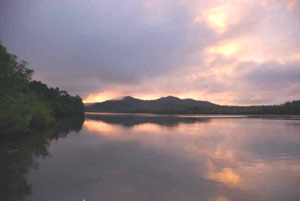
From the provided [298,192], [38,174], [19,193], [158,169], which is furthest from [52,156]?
[298,192]

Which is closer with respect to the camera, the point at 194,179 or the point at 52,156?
the point at 194,179

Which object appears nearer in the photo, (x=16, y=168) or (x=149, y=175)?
(x=149, y=175)

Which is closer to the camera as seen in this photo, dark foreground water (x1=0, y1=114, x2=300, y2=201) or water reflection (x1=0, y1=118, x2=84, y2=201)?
dark foreground water (x1=0, y1=114, x2=300, y2=201)

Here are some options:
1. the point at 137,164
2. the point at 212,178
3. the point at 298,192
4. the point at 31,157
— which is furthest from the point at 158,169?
the point at 31,157

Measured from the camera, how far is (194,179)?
10.9 meters

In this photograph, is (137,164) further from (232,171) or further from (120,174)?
(232,171)

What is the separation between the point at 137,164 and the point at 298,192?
9830mm

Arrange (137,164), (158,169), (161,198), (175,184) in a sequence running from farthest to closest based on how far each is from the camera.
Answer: (137,164)
(158,169)
(175,184)
(161,198)

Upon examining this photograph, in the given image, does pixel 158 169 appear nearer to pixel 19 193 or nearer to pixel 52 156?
pixel 19 193

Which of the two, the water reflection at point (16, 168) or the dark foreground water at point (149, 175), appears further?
the water reflection at point (16, 168)

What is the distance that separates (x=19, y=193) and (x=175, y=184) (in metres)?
8.01

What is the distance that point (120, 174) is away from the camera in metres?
11.8

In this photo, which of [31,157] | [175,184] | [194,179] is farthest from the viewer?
[31,157]

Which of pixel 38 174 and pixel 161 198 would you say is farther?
pixel 38 174
